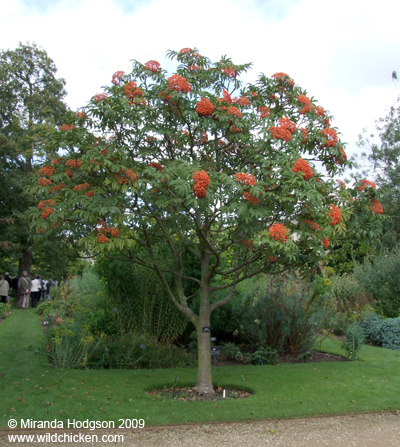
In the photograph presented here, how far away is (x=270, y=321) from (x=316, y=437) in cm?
483

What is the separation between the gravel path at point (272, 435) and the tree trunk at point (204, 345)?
1357 millimetres

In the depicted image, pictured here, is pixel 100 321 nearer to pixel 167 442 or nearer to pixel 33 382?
pixel 33 382

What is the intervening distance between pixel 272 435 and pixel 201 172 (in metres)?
3.23

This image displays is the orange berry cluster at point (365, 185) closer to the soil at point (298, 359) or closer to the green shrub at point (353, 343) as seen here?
the green shrub at point (353, 343)

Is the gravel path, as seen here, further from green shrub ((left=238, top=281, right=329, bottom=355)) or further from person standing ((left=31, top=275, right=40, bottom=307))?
person standing ((left=31, top=275, right=40, bottom=307))

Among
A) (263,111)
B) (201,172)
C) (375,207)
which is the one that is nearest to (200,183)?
(201,172)

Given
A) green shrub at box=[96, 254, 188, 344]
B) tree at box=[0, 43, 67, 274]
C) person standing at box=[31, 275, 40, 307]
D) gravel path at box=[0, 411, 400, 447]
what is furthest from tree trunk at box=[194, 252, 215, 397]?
person standing at box=[31, 275, 40, 307]

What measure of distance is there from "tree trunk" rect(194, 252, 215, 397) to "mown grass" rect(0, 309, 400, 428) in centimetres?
53

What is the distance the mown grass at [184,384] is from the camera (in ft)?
18.6

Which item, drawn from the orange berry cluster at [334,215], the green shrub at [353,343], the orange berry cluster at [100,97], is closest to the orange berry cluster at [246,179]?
the orange berry cluster at [334,215]

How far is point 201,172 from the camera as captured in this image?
5.13 m

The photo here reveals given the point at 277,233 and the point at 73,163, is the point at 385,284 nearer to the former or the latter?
the point at 277,233

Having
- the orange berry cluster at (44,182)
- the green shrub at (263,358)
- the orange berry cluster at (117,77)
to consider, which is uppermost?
the orange berry cluster at (117,77)

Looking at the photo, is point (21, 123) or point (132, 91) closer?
point (132, 91)
